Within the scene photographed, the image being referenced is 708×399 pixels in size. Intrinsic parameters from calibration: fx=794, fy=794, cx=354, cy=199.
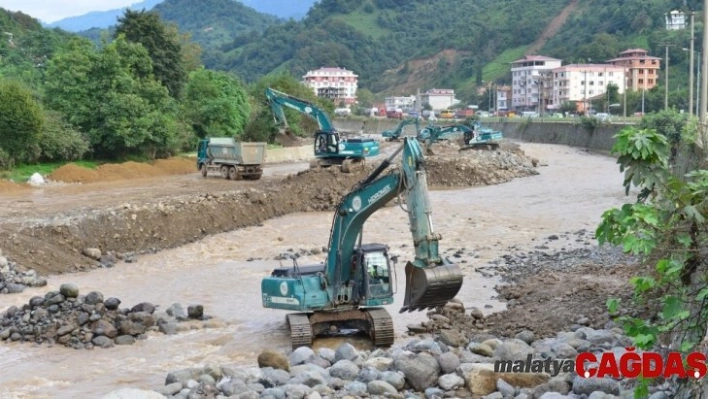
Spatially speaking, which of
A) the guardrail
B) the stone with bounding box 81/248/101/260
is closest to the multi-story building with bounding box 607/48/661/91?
the guardrail

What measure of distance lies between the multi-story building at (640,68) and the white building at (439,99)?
128ft

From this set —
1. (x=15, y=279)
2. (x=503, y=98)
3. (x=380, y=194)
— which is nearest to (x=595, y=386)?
(x=380, y=194)

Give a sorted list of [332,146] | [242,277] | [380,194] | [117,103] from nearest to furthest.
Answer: [380,194] < [242,277] < [332,146] < [117,103]

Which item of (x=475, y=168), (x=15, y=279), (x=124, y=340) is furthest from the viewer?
(x=475, y=168)

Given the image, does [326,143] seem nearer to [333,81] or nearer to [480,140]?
[480,140]

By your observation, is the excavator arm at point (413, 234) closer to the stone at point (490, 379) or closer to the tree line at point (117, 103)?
the stone at point (490, 379)

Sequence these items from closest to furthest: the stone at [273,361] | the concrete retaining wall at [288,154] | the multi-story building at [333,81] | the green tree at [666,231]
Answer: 1. the green tree at [666,231]
2. the stone at [273,361]
3. the concrete retaining wall at [288,154]
4. the multi-story building at [333,81]

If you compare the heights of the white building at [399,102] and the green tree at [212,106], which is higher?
the white building at [399,102]

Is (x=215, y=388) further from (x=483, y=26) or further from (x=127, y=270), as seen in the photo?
(x=483, y=26)

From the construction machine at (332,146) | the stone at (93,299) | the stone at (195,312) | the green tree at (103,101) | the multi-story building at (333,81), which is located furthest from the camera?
the multi-story building at (333,81)

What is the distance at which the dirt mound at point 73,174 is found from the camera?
A: 41031 mm

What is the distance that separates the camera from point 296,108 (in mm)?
39312

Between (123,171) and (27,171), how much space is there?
5458mm

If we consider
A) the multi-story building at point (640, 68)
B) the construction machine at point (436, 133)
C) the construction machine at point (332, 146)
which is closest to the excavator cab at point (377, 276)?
the construction machine at point (332, 146)
